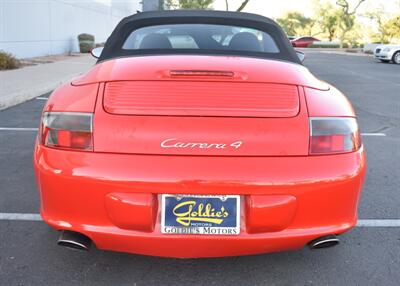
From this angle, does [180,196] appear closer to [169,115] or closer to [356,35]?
[169,115]

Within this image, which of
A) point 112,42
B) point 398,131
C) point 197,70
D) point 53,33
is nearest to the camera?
point 197,70

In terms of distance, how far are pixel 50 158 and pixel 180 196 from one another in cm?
71

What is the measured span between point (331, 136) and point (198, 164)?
2.37 ft

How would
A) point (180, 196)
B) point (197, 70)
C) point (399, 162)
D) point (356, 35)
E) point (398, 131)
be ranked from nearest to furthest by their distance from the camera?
point (180, 196) → point (197, 70) → point (399, 162) → point (398, 131) → point (356, 35)

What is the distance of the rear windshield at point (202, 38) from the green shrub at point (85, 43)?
19.6 metres

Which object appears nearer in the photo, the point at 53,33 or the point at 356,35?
the point at 53,33

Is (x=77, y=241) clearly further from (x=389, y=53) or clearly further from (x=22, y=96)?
(x=389, y=53)

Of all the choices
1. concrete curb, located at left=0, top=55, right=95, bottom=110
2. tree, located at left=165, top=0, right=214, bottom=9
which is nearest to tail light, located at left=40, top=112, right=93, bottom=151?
concrete curb, located at left=0, top=55, right=95, bottom=110

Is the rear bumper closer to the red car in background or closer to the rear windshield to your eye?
the rear windshield

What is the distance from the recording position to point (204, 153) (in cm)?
221

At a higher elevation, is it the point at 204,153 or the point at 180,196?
the point at 204,153

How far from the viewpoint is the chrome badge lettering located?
221 centimetres

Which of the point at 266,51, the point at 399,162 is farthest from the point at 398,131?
the point at 266,51

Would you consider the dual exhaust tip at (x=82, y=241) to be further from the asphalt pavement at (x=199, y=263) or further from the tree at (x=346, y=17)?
the tree at (x=346, y=17)
